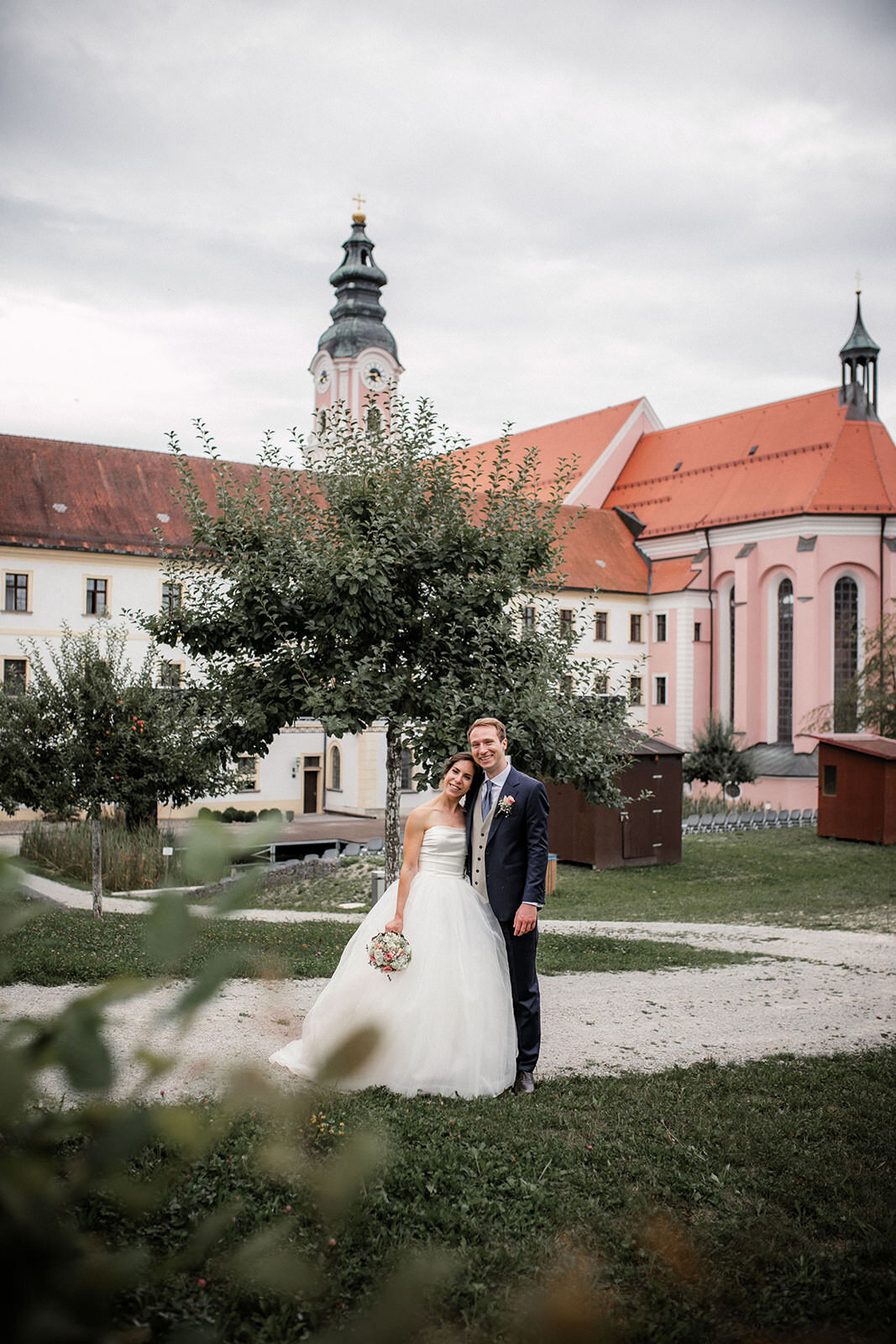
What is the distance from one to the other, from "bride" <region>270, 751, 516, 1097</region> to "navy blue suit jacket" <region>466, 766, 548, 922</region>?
204 millimetres

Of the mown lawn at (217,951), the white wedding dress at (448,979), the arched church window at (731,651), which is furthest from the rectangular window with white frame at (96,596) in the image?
the white wedding dress at (448,979)

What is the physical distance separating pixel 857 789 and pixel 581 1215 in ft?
78.6

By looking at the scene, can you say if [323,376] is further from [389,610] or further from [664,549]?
[389,610]

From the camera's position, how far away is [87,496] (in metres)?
38.8

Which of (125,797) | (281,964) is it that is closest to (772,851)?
(125,797)

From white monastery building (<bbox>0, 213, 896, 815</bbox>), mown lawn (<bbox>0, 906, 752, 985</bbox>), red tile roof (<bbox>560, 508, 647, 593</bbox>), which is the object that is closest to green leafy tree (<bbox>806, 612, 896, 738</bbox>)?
white monastery building (<bbox>0, 213, 896, 815</bbox>)

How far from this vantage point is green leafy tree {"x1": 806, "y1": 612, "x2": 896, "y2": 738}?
3453 cm

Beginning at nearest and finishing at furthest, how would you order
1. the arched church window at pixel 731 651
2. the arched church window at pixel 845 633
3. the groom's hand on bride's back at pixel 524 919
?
the groom's hand on bride's back at pixel 524 919 → the arched church window at pixel 845 633 → the arched church window at pixel 731 651

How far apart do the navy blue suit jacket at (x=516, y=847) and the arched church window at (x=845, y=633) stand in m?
38.1

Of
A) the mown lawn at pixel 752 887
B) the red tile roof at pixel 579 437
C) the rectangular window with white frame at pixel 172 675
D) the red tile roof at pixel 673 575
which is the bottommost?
the mown lawn at pixel 752 887

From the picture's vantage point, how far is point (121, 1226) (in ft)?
2.77

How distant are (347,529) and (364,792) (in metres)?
30.7

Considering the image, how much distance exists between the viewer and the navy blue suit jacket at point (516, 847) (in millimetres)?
6387

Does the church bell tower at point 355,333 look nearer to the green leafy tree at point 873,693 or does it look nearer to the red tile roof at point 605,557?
the red tile roof at point 605,557
